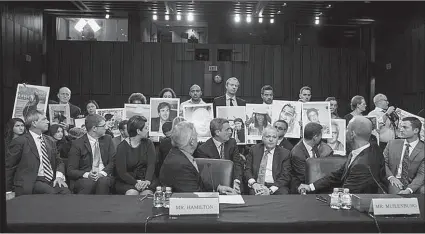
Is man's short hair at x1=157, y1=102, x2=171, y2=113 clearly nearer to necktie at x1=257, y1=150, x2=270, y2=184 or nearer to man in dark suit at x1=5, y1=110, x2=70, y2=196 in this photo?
man in dark suit at x1=5, y1=110, x2=70, y2=196

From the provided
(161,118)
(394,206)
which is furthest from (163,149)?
(394,206)

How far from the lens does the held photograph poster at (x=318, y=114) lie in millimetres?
5164

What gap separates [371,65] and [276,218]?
1006 cm

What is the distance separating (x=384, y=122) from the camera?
557cm

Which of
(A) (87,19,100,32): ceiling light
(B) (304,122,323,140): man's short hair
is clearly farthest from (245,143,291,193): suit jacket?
(A) (87,19,100,32): ceiling light

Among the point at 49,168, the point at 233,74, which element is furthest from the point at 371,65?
the point at 49,168

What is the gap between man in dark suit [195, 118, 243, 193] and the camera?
4402mm

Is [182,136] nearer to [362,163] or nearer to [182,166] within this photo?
[182,166]

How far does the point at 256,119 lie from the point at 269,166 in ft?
3.89

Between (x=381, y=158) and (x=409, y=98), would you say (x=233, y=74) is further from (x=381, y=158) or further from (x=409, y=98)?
(x=381, y=158)

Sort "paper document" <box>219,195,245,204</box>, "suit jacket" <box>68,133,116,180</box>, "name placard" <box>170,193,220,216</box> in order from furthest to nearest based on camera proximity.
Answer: "suit jacket" <box>68,133,116,180</box> < "paper document" <box>219,195,245,204</box> < "name placard" <box>170,193,220,216</box>

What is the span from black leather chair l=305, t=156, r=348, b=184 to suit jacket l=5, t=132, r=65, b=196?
2.63m

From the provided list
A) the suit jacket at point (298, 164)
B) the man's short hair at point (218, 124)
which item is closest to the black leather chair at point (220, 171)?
the man's short hair at point (218, 124)

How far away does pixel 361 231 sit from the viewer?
224 cm
